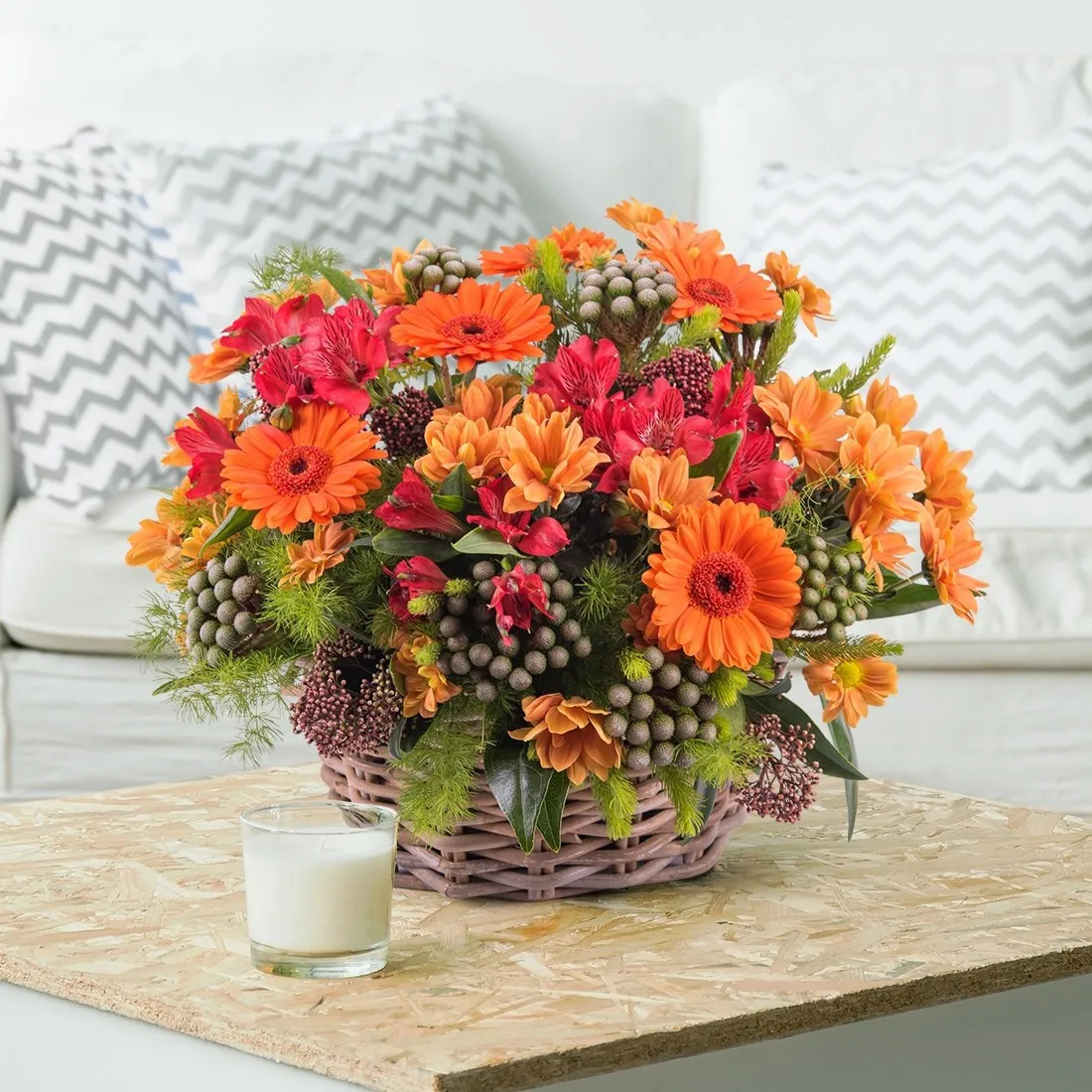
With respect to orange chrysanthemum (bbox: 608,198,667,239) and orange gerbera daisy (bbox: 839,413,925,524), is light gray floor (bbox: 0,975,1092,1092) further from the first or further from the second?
orange chrysanthemum (bbox: 608,198,667,239)

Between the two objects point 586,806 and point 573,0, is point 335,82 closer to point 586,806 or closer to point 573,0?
point 573,0

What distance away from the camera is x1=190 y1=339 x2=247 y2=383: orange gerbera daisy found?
89 cm

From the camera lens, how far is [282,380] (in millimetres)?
821

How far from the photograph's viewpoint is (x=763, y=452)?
0.84 m

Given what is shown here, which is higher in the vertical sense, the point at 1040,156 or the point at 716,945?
the point at 1040,156

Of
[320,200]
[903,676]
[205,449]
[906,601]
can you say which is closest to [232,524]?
[205,449]

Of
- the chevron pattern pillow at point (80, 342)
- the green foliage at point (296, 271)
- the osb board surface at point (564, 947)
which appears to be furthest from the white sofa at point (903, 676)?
the green foliage at point (296, 271)

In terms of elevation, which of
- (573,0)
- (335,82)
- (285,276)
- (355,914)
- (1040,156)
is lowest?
(355,914)

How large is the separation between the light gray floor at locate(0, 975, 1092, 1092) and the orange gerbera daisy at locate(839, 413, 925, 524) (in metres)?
0.26

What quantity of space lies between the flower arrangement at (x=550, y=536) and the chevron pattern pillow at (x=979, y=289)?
129 cm

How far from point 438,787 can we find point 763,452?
0.80 feet

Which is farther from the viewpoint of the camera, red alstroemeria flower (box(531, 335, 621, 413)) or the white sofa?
the white sofa

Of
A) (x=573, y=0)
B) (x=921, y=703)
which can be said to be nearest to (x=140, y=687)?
(x=921, y=703)

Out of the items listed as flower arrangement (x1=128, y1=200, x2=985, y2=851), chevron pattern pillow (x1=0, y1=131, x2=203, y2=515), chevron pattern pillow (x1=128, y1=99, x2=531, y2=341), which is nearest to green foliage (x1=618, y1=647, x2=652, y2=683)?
flower arrangement (x1=128, y1=200, x2=985, y2=851)
